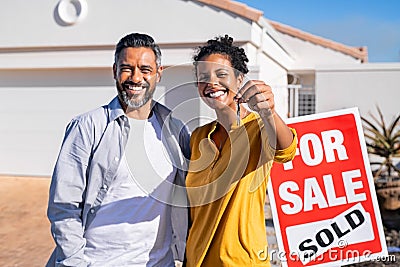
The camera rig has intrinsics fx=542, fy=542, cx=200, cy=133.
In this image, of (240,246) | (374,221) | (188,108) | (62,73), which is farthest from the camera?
(62,73)

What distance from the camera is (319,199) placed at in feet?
9.78

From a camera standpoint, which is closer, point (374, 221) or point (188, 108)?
point (188, 108)

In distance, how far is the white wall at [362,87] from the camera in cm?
1059

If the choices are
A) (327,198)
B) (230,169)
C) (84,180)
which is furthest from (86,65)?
(230,169)

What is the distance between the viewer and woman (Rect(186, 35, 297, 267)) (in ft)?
6.75

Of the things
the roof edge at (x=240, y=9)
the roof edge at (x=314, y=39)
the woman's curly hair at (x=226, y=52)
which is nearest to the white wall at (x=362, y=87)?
the roof edge at (x=240, y=9)

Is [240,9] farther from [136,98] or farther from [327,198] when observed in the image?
[136,98]

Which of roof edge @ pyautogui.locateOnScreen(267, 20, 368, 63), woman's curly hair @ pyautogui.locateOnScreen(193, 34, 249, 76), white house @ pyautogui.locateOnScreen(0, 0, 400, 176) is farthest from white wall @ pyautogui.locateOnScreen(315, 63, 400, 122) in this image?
woman's curly hair @ pyautogui.locateOnScreen(193, 34, 249, 76)

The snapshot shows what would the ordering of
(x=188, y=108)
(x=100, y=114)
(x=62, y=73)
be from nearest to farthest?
(x=100, y=114)
(x=188, y=108)
(x=62, y=73)

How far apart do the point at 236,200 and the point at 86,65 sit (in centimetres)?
848

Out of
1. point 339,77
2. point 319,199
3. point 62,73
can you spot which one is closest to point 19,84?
point 62,73

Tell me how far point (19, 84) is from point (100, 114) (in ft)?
30.2

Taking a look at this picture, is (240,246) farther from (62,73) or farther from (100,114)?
(62,73)

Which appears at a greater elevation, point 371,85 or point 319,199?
point 371,85
